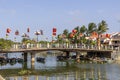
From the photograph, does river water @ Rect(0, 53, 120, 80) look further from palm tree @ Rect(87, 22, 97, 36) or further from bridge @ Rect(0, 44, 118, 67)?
palm tree @ Rect(87, 22, 97, 36)

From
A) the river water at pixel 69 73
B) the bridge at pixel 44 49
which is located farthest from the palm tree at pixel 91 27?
the river water at pixel 69 73

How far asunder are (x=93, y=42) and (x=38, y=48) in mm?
58456

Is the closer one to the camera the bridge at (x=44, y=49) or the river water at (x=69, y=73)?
the river water at (x=69, y=73)

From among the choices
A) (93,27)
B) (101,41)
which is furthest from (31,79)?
(101,41)

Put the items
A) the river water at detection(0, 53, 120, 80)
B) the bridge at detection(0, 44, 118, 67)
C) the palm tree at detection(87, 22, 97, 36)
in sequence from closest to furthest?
the river water at detection(0, 53, 120, 80), the bridge at detection(0, 44, 118, 67), the palm tree at detection(87, 22, 97, 36)

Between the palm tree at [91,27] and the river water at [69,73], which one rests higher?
the palm tree at [91,27]

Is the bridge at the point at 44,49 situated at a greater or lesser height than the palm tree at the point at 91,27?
lesser

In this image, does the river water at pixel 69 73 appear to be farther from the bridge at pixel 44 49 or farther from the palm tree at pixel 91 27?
the palm tree at pixel 91 27

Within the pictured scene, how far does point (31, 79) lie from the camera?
72750 mm

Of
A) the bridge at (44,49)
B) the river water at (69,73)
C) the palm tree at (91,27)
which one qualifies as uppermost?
the palm tree at (91,27)

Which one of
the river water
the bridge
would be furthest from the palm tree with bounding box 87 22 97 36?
the river water

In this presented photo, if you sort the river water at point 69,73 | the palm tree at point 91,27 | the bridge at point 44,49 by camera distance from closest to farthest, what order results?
the river water at point 69,73
the bridge at point 44,49
the palm tree at point 91,27

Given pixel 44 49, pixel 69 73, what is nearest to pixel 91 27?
pixel 44 49

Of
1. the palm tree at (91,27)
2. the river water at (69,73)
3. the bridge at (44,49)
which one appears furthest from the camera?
the palm tree at (91,27)
